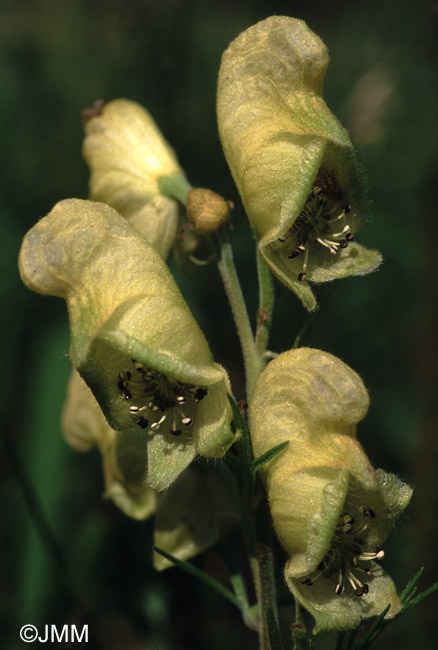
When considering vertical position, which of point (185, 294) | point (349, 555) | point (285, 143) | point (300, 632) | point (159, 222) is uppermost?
point (285, 143)

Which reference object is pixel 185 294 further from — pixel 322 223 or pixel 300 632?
pixel 300 632

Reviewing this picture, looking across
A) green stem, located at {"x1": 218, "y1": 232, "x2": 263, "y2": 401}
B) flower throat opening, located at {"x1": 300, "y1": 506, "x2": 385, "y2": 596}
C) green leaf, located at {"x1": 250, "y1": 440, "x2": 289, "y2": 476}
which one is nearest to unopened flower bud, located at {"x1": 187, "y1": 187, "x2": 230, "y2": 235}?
green stem, located at {"x1": 218, "y1": 232, "x2": 263, "y2": 401}

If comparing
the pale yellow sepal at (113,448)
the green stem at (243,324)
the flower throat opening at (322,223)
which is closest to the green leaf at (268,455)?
the green stem at (243,324)

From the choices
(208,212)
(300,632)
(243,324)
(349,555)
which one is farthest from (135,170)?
(300,632)

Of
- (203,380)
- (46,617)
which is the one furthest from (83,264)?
(46,617)

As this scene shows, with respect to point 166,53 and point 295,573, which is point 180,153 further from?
point 295,573
